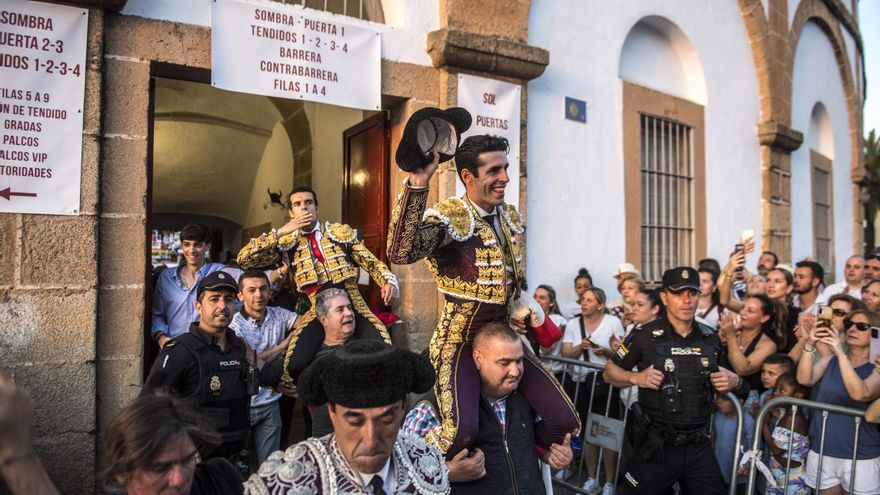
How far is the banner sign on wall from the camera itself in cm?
600

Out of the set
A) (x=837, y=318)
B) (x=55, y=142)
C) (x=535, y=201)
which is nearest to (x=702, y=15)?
(x=535, y=201)

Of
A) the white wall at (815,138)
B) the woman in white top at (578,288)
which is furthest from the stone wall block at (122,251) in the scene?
the white wall at (815,138)

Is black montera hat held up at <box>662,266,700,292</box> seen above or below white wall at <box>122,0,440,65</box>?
below

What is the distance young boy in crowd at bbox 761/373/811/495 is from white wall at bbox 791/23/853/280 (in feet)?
22.8

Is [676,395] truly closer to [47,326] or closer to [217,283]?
[217,283]

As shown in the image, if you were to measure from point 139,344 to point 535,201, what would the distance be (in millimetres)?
3769

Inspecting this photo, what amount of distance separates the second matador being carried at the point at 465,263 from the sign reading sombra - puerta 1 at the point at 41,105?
8.42ft

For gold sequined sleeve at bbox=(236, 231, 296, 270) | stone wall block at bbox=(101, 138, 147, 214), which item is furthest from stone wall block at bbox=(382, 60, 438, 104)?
stone wall block at bbox=(101, 138, 147, 214)

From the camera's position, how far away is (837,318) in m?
4.14

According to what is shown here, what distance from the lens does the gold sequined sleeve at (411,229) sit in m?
2.84

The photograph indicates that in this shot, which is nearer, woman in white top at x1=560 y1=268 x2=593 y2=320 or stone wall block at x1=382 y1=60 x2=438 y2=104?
stone wall block at x1=382 y1=60 x2=438 y2=104

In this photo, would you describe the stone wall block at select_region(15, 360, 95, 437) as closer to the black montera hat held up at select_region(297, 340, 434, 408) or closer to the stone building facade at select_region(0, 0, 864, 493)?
the stone building facade at select_region(0, 0, 864, 493)

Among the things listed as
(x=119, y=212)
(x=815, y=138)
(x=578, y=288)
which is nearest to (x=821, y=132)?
(x=815, y=138)

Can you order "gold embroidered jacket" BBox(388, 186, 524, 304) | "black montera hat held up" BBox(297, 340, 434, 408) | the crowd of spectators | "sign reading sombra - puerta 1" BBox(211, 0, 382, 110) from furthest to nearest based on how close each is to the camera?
"sign reading sombra - puerta 1" BBox(211, 0, 382, 110)
the crowd of spectators
"gold embroidered jacket" BBox(388, 186, 524, 304)
"black montera hat held up" BBox(297, 340, 434, 408)
